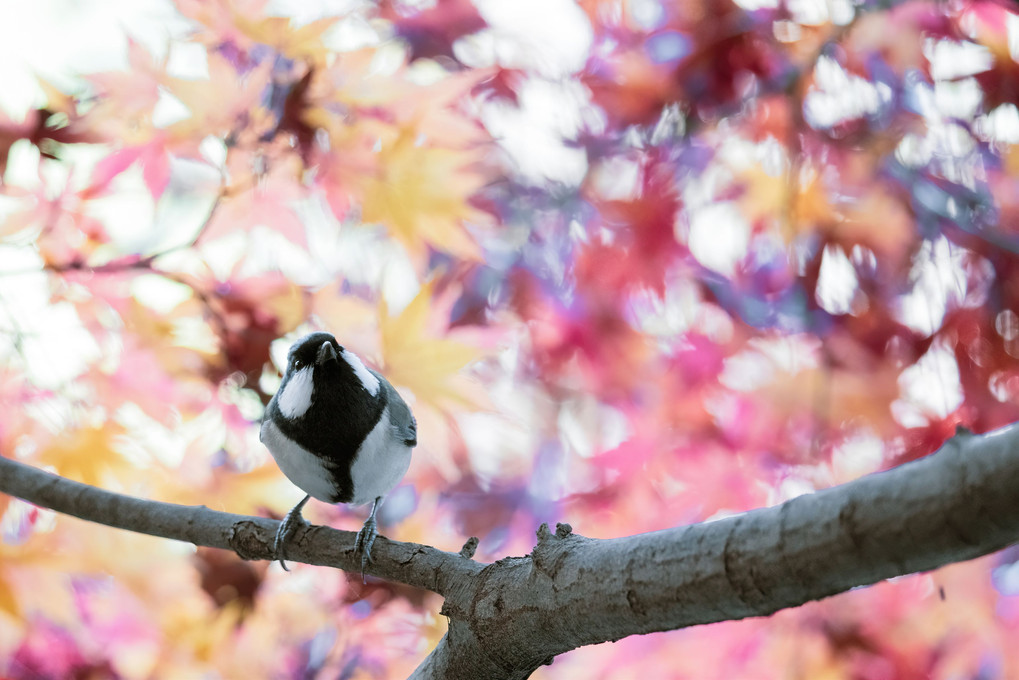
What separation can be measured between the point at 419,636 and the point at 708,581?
133 centimetres

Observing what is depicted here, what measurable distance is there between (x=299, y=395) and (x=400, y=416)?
0.21 meters

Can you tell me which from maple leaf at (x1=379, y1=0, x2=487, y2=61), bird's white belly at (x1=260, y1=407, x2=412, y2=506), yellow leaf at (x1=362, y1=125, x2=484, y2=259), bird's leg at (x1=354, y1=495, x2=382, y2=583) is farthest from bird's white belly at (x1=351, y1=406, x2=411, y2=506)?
maple leaf at (x1=379, y1=0, x2=487, y2=61)

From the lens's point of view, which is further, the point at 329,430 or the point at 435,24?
the point at 435,24

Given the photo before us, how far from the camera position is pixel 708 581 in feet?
2.26

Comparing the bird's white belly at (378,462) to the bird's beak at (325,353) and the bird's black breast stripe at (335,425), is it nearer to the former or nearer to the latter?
the bird's black breast stripe at (335,425)

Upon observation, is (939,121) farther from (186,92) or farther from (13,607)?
(13,607)

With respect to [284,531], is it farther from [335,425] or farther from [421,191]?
[421,191]

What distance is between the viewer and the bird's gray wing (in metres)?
1.42

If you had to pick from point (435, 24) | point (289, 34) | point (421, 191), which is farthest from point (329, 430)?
point (435, 24)

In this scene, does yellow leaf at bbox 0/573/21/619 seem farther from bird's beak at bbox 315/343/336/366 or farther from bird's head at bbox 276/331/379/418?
bird's beak at bbox 315/343/336/366

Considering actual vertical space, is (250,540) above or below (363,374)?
below

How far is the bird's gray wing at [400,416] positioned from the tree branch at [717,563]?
1.03 feet

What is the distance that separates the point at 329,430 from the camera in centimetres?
131

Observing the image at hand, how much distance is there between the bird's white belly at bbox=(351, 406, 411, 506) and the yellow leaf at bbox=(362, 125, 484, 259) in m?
0.48
